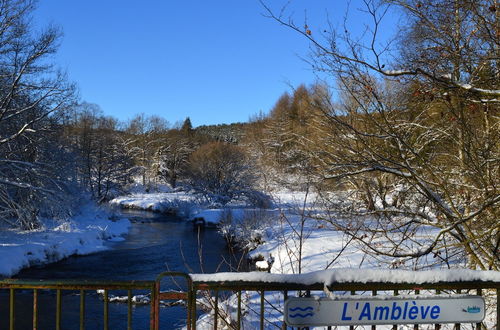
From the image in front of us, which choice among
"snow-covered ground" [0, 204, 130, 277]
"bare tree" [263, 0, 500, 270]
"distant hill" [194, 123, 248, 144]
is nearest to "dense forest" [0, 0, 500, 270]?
"bare tree" [263, 0, 500, 270]

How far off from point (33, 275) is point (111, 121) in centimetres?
5167

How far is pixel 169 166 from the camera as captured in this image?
190 ft

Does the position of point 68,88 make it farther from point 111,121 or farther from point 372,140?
point 111,121

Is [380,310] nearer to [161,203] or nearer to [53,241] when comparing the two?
[53,241]

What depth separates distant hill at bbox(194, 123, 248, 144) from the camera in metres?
69.8

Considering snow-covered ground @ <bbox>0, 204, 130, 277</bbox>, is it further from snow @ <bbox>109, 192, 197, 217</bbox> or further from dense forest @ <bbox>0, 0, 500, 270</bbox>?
dense forest @ <bbox>0, 0, 500, 270</bbox>

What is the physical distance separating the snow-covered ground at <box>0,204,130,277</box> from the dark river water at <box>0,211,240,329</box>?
52 centimetres

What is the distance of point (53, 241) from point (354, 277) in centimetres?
1982

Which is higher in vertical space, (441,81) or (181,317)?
(441,81)

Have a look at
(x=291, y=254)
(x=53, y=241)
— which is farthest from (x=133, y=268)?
(x=291, y=254)

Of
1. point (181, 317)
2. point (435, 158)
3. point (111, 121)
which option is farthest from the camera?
point (111, 121)

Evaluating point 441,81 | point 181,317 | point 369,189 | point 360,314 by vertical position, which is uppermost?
point 441,81

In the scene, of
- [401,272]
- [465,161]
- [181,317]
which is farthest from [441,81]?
[181,317]

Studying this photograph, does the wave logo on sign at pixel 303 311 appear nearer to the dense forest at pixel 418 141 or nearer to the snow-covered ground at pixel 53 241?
the dense forest at pixel 418 141
